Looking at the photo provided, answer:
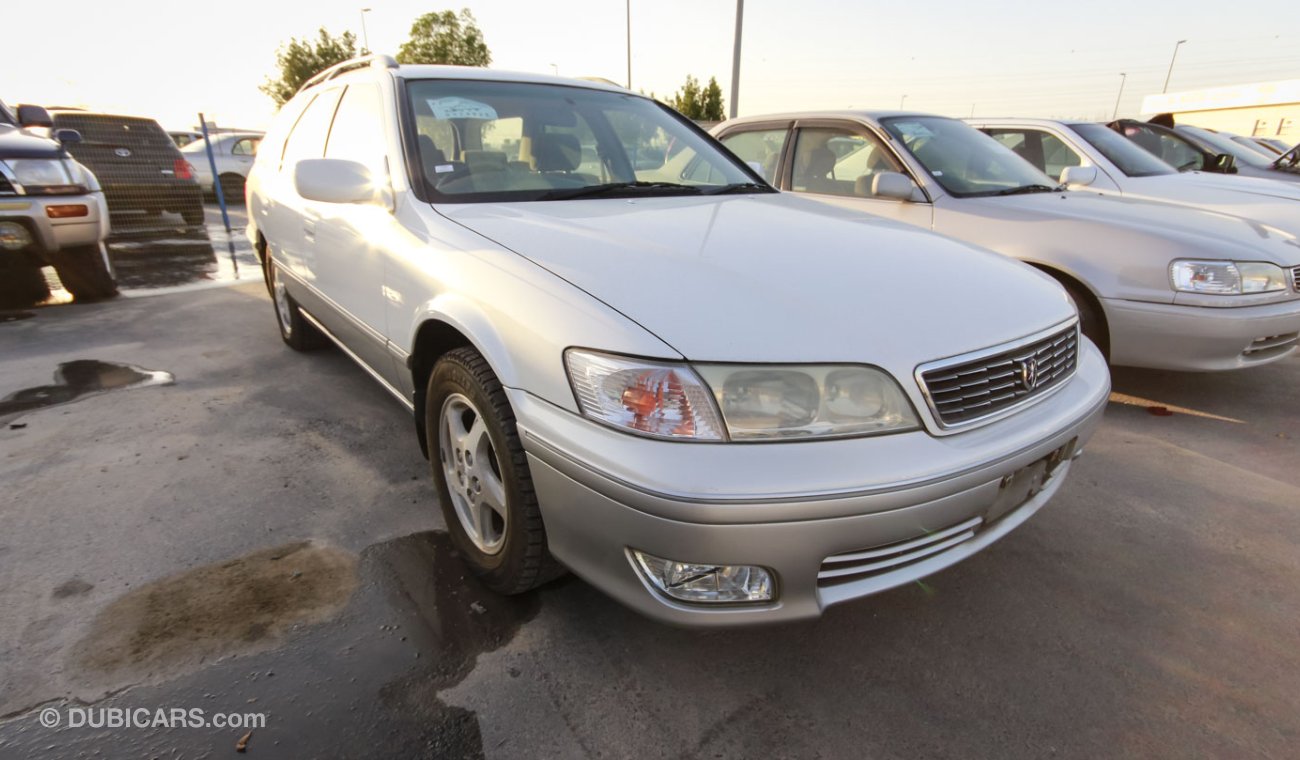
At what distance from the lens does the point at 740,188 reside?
292 centimetres

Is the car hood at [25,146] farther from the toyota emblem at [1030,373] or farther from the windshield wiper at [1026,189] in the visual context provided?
the windshield wiper at [1026,189]

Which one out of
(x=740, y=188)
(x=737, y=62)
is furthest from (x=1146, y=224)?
(x=737, y=62)

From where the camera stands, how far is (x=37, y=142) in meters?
5.05

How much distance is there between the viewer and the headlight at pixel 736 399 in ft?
4.81

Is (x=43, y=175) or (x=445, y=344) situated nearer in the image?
(x=445, y=344)

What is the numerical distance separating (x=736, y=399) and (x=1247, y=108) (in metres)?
56.3

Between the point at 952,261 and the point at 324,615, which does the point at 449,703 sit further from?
the point at 952,261

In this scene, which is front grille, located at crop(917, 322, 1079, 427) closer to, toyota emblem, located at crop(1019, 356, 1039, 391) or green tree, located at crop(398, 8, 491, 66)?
toyota emblem, located at crop(1019, 356, 1039, 391)

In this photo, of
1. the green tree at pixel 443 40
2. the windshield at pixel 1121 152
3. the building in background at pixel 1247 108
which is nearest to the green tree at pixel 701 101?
the green tree at pixel 443 40

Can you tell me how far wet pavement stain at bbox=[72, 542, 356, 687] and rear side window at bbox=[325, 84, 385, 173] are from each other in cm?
143

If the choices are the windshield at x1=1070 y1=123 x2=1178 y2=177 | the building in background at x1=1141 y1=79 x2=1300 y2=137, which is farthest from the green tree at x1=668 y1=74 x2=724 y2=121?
the windshield at x1=1070 y1=123 x2=1178 y2=177

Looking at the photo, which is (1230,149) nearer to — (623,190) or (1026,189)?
(1026,189)

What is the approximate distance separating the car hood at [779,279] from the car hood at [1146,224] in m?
1.69

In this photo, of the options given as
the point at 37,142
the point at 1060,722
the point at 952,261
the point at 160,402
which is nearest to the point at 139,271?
the point at 37,142
